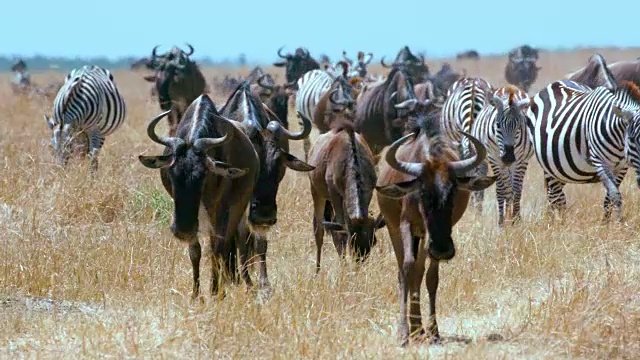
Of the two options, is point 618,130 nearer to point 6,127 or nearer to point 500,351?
point 500,351

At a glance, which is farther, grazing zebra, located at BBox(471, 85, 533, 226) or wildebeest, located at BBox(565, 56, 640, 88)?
wildebeest, located at BBox(565, 56, 640, 88)

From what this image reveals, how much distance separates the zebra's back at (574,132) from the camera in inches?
382

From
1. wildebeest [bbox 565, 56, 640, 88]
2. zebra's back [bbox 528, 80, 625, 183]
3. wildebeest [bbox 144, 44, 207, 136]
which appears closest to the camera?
zebra's back [bbox 528, 80, 625, 183]

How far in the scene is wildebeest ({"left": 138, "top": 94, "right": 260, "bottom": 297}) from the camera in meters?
6.65

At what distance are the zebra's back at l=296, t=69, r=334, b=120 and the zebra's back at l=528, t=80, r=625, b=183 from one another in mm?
6498

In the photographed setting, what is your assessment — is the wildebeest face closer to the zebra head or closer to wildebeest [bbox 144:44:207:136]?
the zebra head

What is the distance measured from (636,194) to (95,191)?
5291 millimetres

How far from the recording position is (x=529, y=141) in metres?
11.2

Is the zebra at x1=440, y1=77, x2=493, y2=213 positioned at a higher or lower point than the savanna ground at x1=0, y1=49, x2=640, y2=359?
higher

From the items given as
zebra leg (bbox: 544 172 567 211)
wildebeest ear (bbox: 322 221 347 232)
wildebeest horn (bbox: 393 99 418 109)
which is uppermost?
wildebeest horn (bbox: 393 99 418 109)

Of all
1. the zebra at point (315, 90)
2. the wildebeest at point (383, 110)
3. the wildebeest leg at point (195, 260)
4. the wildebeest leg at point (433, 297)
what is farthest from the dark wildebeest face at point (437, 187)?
the zebra at point (315, 90)

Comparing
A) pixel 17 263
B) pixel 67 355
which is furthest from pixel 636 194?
pixel 67 355

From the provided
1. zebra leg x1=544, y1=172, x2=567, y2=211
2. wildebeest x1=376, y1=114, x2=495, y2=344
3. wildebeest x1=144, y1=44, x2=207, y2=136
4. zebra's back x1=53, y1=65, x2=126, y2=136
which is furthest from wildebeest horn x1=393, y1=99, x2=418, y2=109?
wildebeest x1=376, y1=114, x2=495, y2=344

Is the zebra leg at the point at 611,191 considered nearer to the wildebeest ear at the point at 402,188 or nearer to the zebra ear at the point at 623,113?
the zebra ear at the point at 623,113
